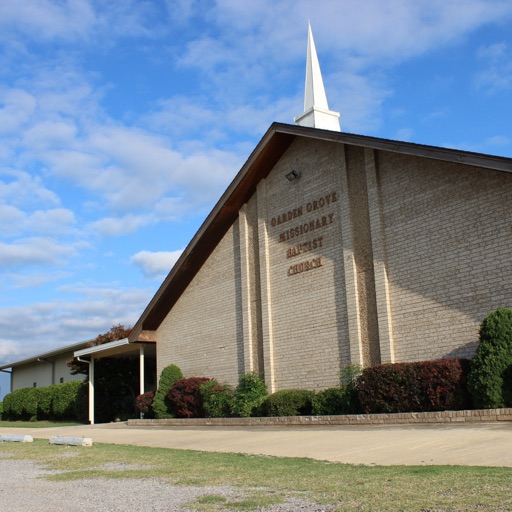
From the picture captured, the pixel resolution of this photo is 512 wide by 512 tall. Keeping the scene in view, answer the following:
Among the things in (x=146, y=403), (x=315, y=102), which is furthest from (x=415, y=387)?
(x=315, y=102)

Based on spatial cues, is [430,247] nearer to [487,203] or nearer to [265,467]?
[487,203]

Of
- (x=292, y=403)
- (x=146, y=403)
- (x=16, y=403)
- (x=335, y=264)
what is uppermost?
(x=335, y=264)

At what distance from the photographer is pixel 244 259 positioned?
22.4 metres

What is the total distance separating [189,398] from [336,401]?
6.86m

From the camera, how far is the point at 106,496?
293 inches

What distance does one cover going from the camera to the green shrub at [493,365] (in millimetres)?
13219

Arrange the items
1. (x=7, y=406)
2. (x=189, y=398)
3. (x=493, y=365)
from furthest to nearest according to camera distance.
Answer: (x=7, y=406) < (x=189, y=398) < (x=493, y=365)

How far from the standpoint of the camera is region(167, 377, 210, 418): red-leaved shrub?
22.4 meters

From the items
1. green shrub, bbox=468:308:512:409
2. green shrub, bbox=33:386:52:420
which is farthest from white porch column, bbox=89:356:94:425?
green shrub, bbox=468:308:512:409

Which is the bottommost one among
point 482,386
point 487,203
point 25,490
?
point 25,490

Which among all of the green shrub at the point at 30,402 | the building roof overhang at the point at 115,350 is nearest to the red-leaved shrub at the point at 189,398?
the building roof overhang at the point at 115,350

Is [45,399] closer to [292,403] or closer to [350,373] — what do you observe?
[292,403]

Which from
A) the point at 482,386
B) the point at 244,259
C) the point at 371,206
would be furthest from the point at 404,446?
the point at 244,259

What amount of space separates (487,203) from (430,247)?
185 centimetres
